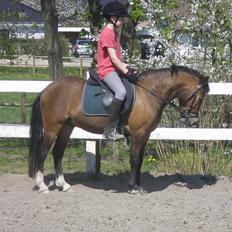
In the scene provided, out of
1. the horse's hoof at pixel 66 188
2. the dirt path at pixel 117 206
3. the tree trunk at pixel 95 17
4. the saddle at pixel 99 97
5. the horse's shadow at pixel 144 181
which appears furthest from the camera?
the tree trunk at pixel 95 17

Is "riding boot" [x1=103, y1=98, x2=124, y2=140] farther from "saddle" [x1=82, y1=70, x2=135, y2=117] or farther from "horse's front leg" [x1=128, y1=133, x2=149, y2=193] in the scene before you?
"horse's front leg" [x1=128, y1=133, x2=149, y2=193]

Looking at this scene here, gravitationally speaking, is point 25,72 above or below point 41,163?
below

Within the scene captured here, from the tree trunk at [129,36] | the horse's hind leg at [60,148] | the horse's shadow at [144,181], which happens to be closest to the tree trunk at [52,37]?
the tree trunk at [129,36]

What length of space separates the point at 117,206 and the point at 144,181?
1.62 metres

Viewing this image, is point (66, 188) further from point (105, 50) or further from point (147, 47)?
point (147, 47)

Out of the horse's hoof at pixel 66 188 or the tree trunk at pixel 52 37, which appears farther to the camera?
the tree trunk at pixel 52 37

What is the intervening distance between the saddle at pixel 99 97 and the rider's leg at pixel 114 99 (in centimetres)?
9

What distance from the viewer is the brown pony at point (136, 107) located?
26.2 feet

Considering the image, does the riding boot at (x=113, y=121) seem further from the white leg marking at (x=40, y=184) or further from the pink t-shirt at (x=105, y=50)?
the white leg marking at (x=40, y=184)

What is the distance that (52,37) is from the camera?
1285 centimetres

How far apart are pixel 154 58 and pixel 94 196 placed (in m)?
3.90

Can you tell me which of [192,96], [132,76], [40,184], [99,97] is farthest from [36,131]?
[192,96]

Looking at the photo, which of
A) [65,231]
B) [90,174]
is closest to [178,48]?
[90,174]

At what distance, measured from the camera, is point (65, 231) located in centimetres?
630
